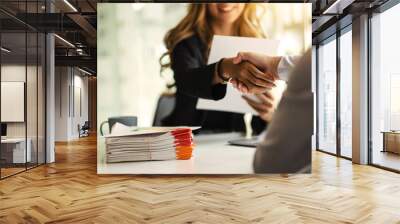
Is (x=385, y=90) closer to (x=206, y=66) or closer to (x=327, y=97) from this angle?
(x=327, y=97)

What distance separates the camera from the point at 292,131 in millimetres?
6102

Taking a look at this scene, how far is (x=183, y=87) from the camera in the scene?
19.8 ft

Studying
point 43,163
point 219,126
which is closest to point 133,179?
point 219,126

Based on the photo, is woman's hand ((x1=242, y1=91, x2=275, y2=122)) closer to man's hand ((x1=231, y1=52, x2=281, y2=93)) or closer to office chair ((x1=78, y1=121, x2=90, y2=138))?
man's hand ((x1=231, y1=52, x2=281, y2=93))

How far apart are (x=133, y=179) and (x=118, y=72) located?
165 centimetres

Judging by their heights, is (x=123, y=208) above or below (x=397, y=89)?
below

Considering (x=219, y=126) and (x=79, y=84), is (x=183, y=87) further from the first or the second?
(x=79, y=84)

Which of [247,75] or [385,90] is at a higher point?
[247,75]

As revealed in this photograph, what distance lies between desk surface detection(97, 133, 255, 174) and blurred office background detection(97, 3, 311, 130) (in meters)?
0.70

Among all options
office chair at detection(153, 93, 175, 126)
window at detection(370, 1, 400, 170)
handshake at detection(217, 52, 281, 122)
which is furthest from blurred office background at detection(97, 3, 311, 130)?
window at detection(370, 1, 400, 170)

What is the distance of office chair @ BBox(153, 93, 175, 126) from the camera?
608cm

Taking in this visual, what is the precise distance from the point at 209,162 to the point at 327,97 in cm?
565

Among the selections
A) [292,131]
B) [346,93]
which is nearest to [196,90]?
[292,131]

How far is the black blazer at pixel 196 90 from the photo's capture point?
19.7ft
